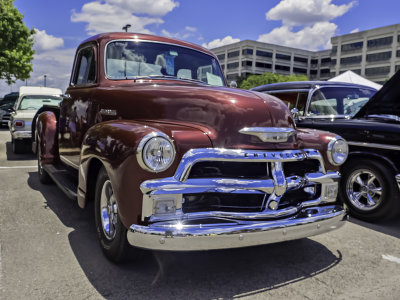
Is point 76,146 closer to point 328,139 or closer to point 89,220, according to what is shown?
point 89,220

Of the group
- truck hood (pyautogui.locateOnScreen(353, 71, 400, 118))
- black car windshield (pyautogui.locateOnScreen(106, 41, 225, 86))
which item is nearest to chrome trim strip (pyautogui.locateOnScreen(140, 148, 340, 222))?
black car windshield (pyautogui.locateOnScreen(106, 41, 225, 86))

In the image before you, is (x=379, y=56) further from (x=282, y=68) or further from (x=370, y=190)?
(x=370, y=190)

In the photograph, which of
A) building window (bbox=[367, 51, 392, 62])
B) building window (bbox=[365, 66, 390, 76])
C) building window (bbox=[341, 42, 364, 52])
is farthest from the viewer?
building window (bbox=[341, 42, 364, 52])

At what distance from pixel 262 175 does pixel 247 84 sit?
63.1 m

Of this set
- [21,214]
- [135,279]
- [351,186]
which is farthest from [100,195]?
[351,186]

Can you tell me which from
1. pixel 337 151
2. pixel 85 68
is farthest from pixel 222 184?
pixel 85 68

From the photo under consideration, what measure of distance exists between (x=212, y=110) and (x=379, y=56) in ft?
242

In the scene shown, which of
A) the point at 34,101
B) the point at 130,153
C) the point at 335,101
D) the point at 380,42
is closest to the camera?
the point at 130,153

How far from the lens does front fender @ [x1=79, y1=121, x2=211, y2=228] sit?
2490mm

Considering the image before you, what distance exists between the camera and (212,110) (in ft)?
9.80

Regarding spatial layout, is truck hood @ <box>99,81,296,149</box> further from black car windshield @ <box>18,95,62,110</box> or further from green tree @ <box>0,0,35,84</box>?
green tree @ <box>0,0,35,84</box>

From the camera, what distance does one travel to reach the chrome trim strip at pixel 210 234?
2.38 m

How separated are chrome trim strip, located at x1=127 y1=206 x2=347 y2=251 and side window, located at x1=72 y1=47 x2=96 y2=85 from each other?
2178mm

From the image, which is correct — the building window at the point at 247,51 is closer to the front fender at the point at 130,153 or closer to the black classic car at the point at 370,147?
the black classic car at the point at 370,147
